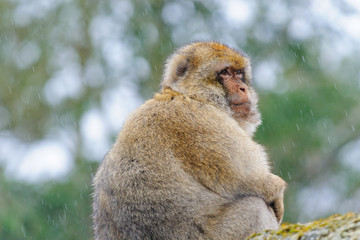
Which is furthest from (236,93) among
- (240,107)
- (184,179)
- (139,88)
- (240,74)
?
(139,88)

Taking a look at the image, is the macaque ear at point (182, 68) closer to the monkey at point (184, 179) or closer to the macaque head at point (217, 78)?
the macaque head at point (217, 78)

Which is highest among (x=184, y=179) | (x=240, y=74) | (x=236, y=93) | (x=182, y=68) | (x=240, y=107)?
(x=182, y=68)

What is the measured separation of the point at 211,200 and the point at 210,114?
0.81 metres

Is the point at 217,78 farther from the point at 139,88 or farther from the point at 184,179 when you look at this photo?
the point at 139,88

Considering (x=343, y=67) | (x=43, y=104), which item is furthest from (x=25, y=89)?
Answer: (x=343, y=67)

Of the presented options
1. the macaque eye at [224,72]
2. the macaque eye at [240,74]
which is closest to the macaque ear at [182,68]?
the macaque eye at [224,72]

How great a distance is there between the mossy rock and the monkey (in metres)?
0.73

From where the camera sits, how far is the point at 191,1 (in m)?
18.3

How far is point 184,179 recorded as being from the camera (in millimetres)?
Answer: 4711

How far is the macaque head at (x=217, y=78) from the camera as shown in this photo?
558cm

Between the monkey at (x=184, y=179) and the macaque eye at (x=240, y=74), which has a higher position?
the macaque eye at (x=240, y=74)

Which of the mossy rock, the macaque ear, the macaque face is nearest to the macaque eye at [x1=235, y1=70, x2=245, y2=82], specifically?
the macaque face

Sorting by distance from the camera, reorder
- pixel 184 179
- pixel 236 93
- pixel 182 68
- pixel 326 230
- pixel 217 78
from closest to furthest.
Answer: pixel 326 230
pixel 184 179
pixel 236 93
pixel 217 78
pixel 182 68

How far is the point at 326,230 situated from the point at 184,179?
135cm
